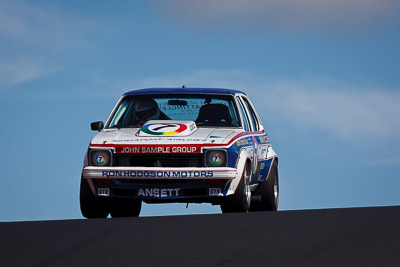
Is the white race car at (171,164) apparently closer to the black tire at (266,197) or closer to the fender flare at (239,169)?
the fender flare at (239,169)

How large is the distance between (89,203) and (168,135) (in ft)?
4.25

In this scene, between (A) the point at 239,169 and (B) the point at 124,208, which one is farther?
(B) the point at 124,208

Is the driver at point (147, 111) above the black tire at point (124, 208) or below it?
above

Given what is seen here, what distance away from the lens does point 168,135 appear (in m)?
10.8

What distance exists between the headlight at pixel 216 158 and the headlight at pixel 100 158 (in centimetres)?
122

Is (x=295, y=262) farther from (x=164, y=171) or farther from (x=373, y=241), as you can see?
(x=164, y=171)

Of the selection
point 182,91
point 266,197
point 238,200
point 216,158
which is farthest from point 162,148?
point 266,197

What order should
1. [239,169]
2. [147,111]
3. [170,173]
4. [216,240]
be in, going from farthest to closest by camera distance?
[147,111]
[239,169]
[170,173]
[216,240]

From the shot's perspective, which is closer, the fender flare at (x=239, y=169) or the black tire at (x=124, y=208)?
the fender flare at (x=239, y=169)

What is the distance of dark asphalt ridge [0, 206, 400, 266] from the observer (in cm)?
602

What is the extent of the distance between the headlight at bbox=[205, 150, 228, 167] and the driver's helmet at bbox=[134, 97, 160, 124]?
5.05 ft

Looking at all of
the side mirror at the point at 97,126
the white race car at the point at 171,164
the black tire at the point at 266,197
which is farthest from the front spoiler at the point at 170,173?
the black tire at the point at 266,197

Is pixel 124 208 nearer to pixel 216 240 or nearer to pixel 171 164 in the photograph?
pixel 171 164

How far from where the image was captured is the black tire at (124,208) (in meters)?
11.6
